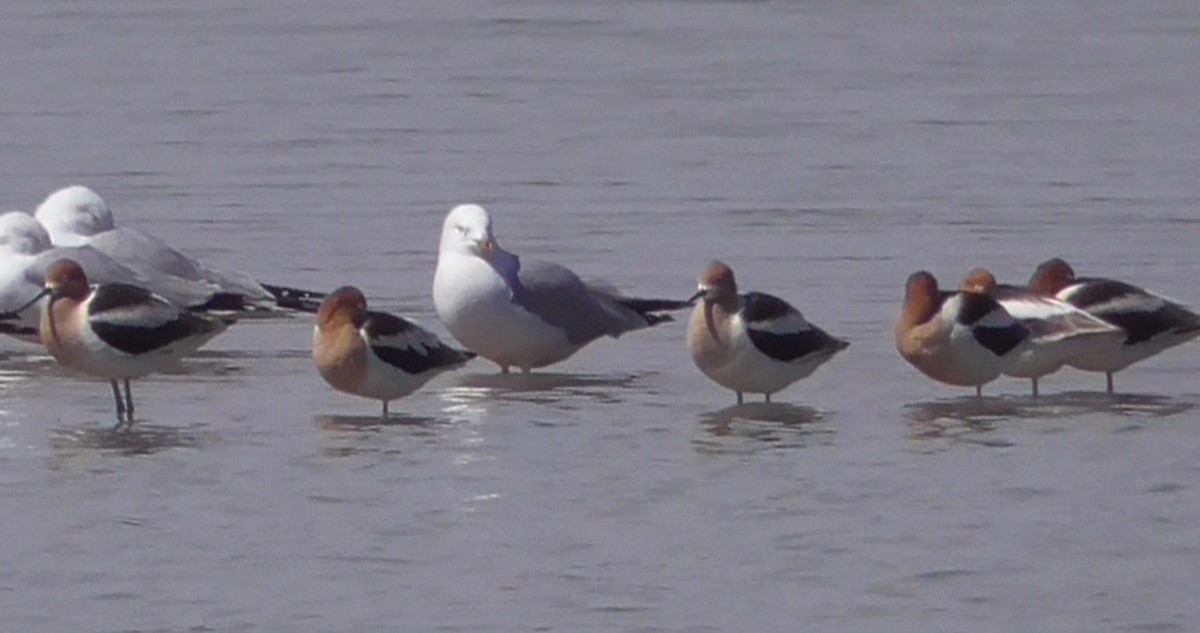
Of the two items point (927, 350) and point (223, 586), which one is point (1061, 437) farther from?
point (223, 586)

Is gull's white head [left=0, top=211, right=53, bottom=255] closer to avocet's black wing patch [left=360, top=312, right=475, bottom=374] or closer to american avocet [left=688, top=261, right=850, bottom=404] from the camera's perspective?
avocet's black wing patch [left=360, top=312, right=475, bottom=374]

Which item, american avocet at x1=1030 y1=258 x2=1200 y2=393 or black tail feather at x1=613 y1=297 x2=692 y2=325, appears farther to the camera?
black tail feather at x1=613 y1=297 x2=692 y2=325

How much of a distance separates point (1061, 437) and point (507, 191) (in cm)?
728

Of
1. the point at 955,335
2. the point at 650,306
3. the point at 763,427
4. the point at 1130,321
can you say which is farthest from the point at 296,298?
the point at 1130,321

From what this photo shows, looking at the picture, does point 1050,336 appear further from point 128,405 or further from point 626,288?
point 128,405

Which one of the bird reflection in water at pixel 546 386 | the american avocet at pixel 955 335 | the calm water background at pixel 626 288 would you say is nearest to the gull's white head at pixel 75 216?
the calm water background at pixel 626 288

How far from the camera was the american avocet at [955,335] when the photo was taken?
37.9 feet

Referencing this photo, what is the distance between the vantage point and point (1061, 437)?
10.8 metres

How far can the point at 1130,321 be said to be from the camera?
465 inches

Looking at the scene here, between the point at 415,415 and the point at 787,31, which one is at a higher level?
the point at 787,31

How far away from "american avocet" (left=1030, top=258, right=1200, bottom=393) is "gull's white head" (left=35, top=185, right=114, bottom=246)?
15.3ft

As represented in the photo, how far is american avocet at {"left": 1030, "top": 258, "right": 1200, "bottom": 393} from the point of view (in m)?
11.8

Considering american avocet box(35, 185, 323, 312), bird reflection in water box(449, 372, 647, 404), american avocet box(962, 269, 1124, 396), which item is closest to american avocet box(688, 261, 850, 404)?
bird reflection in water box(449, 372, 647, 404)

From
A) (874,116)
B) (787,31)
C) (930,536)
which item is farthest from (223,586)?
(787,31)
